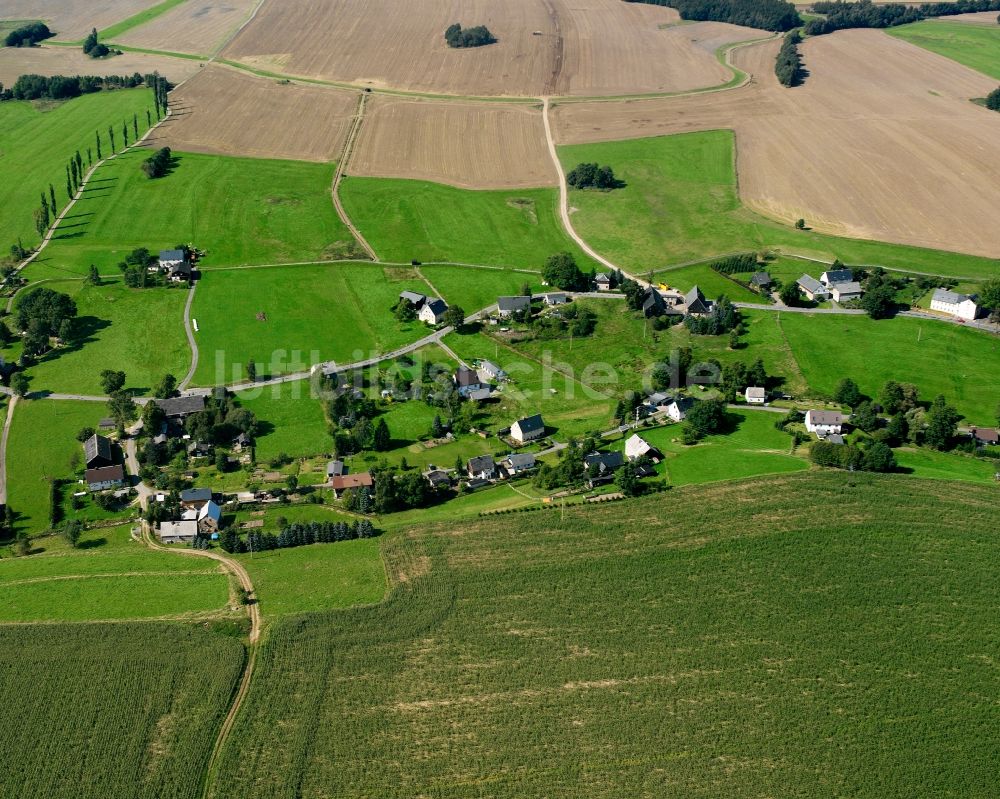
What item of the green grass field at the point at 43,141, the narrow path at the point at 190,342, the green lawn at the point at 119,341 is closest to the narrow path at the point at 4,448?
the green lawn at the point at 119,341

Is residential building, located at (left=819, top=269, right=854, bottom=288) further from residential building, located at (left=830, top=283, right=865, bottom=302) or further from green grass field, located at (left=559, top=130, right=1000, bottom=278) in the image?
green grass field, located at (left=559, top=130, right=1000, bottom=278)

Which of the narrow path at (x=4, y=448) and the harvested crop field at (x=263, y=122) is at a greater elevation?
the harvested crop field at (x=263, y=122)

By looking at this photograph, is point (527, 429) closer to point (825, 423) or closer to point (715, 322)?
point (825, 423)

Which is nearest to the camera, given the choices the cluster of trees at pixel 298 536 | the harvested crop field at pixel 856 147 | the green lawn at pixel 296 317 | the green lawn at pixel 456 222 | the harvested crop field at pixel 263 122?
the cluster of trees at pixel 298 536

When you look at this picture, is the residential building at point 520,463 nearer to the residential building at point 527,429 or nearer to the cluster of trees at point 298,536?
the residential building at point 527,429

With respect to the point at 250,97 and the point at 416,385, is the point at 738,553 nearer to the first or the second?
the point at 416,385

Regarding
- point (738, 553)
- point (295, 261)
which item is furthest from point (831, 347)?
point (295, 261)

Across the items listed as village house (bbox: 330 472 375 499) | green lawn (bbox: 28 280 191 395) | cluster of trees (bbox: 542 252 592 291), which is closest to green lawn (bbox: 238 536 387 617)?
village house (bbox: 330 472 375 499)

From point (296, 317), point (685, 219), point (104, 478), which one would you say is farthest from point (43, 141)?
point (685, 219)
